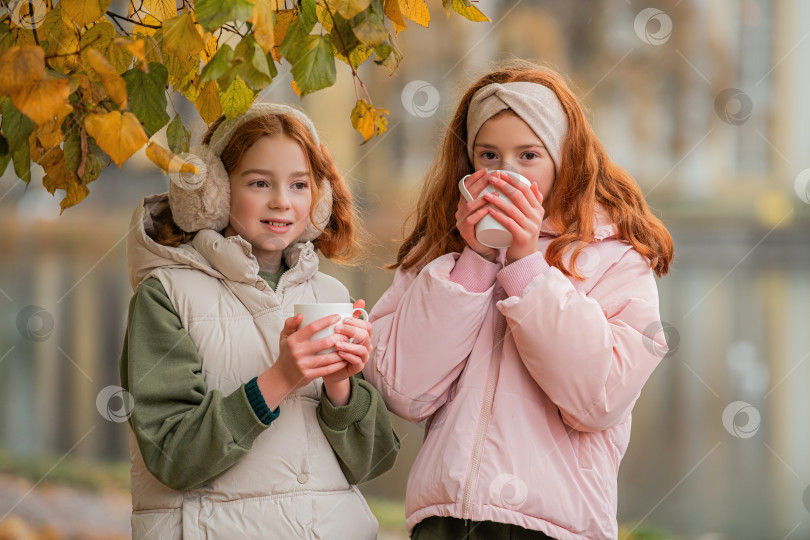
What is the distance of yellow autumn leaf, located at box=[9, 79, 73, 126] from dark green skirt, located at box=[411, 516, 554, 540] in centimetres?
90

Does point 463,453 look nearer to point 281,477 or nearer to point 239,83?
point 281,477

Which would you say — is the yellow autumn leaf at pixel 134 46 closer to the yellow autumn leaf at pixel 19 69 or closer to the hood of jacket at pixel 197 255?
the yellow autumn leaf at pixel 19 69

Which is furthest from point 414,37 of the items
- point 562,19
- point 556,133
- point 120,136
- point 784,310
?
point 120,136

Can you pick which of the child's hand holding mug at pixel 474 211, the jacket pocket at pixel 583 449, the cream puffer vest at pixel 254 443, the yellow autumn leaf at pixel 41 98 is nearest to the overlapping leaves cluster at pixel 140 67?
the yellow autumn leaf at pixel 41 98

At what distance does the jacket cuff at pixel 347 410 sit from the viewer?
152 cm

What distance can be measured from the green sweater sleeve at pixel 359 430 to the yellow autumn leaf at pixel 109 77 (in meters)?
0.72

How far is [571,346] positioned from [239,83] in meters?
0.65

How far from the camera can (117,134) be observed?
972 mm

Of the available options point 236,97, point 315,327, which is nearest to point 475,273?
point 315,327

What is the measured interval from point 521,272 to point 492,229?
9 centimetres

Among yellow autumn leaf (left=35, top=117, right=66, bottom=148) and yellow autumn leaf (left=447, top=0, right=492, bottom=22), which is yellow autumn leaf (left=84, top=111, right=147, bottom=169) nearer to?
yellow autumn leaf (left=35, top=117, right=66, bottom=148)

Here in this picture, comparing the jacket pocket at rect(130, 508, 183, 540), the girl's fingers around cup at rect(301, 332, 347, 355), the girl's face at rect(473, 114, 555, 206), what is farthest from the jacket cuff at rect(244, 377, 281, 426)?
the girl's face at rect(473, 114, 555, 206)

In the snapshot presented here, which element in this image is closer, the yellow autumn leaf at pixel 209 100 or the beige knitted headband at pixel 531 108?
the yellow autumn leaf at pixel 209 100

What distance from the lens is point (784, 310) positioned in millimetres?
7484
